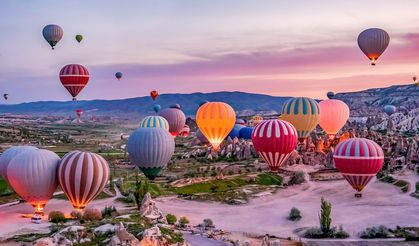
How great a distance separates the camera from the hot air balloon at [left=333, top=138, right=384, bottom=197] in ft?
160

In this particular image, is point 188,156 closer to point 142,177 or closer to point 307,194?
point 142,177

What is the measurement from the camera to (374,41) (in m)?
66.4

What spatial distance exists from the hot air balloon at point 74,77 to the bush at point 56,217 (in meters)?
34.5

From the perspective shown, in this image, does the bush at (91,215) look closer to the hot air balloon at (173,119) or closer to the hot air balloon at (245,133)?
the hot air balloon at (173,119)

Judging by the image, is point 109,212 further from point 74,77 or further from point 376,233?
point 74,77

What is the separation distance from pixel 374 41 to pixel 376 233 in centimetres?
3463

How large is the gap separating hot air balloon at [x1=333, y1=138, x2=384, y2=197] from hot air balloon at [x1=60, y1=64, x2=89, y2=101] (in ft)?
123

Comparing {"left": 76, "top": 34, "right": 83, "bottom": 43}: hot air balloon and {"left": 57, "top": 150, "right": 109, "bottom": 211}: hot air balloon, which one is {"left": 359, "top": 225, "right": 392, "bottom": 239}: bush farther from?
{"left": 76, "top": 34, "right": 83, "bottom": 43}: hot air balloon

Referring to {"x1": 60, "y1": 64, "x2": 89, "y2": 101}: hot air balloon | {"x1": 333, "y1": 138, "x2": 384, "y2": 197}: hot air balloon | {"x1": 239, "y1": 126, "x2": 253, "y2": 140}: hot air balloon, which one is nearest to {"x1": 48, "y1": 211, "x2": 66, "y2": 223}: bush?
{"x1": 333, "y1": 138, "x2": 384, "y2": 197}: hot air balloon

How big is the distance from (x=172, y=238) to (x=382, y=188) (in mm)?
34083

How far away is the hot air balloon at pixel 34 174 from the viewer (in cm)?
3803

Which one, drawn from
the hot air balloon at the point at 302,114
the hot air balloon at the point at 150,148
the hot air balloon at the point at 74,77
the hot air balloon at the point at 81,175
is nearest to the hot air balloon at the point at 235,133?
the hot air balloon at the point at 302,114

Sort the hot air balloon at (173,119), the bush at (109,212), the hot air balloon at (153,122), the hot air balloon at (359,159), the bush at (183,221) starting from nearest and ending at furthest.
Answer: the bush at (183,221), the bush at (109,212), the hot air balloon at (359,159), the hot air balloon at (153,122), the hot air balloon at (173,119)

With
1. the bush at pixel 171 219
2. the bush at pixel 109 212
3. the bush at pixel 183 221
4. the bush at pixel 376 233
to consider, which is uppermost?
the bush at pixel 109 212
